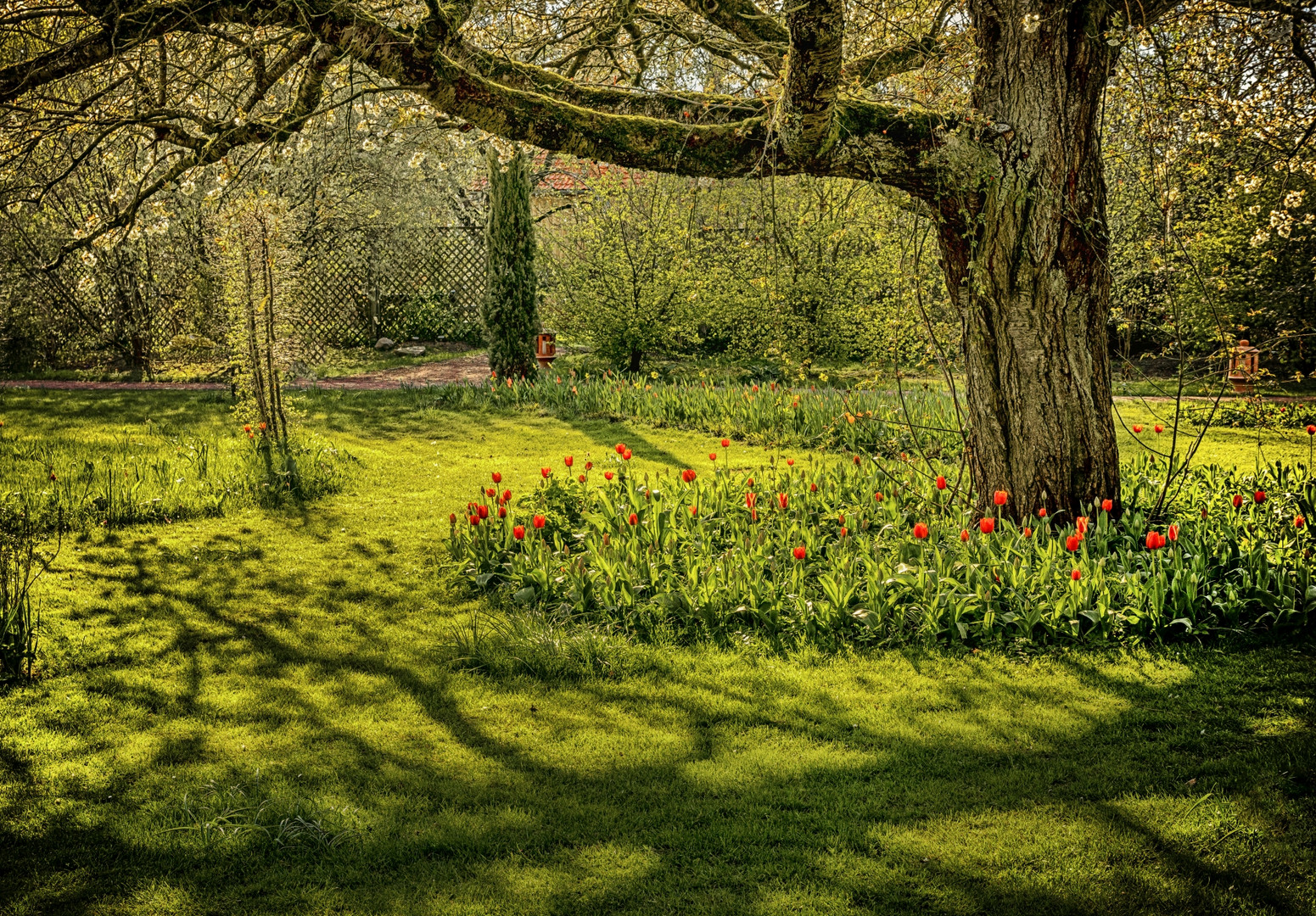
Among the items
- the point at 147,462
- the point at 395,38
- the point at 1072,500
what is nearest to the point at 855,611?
the point at 1072,500

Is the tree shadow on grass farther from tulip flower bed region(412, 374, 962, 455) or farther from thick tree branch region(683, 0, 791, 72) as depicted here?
thick tree branch region(683, 0, 791, 72)

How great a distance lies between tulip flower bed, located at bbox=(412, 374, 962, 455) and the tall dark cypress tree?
0.51 meters

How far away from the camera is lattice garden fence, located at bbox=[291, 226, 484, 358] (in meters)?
17.4

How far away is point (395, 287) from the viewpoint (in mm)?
18469

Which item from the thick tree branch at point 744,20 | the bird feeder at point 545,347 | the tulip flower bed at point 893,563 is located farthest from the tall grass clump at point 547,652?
the bird feeder at point 545,347

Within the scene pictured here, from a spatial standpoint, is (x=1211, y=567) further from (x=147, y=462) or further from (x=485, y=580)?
(x=147, y=462)

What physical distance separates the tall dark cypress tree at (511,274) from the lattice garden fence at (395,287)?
5443 mm

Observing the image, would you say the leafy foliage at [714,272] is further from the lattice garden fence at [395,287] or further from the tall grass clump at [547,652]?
the tall grass clump at [547,652]

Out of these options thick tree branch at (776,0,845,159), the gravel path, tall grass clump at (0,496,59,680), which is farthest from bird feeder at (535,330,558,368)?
tall grass clump at (0,496,59,680)

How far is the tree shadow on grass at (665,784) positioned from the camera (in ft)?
9.21

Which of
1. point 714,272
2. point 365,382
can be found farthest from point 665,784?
point 365,382

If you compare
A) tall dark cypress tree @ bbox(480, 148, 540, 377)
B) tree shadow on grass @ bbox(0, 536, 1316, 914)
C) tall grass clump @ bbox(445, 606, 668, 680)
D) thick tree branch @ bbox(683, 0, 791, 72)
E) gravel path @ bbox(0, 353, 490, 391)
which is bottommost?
tree shadow on grass @ bbox(0, 536, 1316, 914)

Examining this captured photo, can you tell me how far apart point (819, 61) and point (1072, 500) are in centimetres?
274

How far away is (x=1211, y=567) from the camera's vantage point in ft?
15.7
